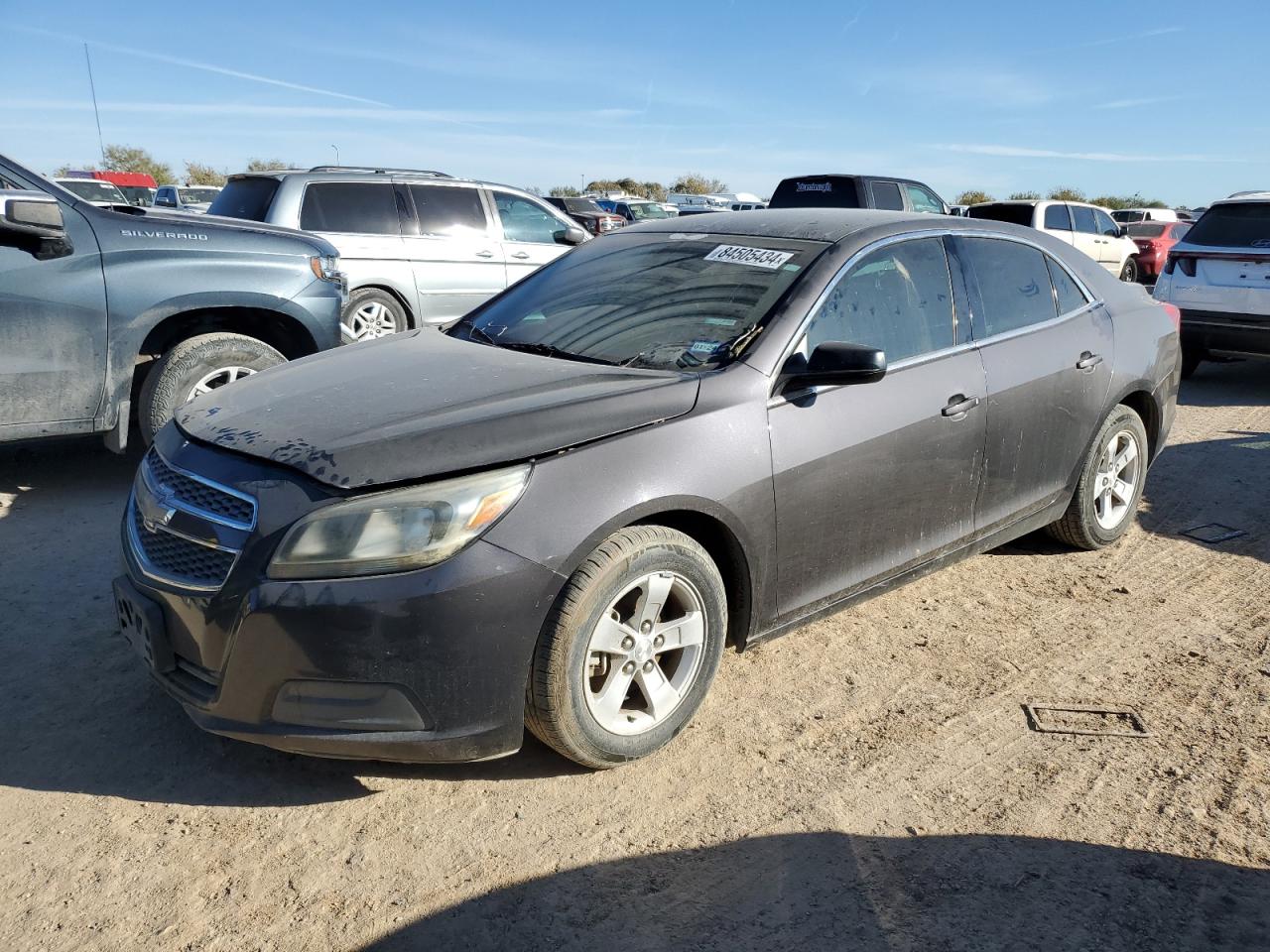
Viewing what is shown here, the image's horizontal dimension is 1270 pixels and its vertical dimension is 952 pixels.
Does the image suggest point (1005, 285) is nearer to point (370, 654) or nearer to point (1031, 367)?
point (1031, 367)

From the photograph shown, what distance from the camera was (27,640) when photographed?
3.83 meters

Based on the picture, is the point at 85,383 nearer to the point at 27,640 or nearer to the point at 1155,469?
the point at 27,640

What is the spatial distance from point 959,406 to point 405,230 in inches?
271

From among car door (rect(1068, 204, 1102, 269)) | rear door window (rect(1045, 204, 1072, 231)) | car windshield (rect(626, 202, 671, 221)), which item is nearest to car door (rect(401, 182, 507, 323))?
rear door window (rect(1045, 204, 1072, 231))

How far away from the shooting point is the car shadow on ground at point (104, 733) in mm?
3010

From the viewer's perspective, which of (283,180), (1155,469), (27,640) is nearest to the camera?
(27,640)

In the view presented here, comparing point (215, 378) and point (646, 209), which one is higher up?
point (646, 209)

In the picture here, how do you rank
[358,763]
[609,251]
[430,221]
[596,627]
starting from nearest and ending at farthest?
[596,627]
[358,763]
[609,251]
[430,221]

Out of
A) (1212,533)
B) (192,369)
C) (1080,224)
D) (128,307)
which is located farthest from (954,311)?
(1080,224)

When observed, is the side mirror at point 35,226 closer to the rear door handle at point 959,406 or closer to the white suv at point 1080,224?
the rear door handle at point 959,406

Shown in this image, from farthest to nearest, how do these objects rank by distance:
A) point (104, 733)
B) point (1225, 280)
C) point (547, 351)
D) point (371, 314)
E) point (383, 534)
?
1. point (371, 314)
2. point (1225, 280)
3. point (547, 351)
4. point (104, 733)
5. point (383, 534)

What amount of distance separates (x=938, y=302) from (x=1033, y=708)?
1.56 meters

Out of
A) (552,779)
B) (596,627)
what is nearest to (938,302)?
(596,627)

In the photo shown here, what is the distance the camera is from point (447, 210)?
32.5 ft
